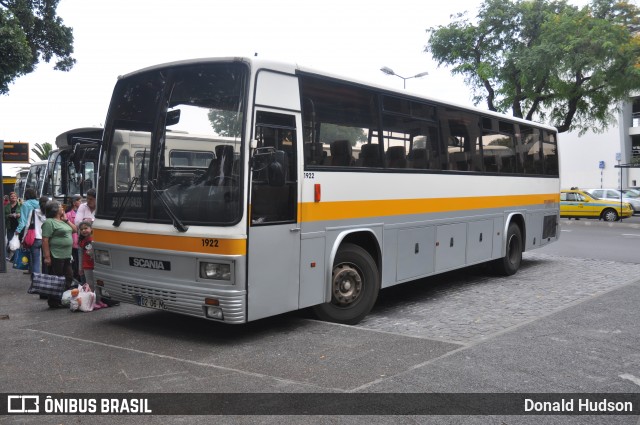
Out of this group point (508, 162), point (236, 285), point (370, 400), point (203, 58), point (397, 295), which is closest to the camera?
point (370, 400)

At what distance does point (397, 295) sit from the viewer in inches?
Answer: 424

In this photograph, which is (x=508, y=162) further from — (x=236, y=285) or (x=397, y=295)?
(x=236, y=285)

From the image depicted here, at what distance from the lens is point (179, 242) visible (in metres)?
6.83

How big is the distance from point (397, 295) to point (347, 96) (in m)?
4.03

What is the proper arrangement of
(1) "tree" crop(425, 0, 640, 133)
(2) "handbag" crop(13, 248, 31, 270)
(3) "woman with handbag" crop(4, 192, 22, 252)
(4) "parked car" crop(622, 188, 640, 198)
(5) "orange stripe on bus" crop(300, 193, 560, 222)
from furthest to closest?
(4) "parked car" crop(622, 188, 640, 198)
(1) "tree" crop(425, 0, 640, 133)
(3) "woman with handbag" crop(4, 192, 22, 252)
(2) "handbag" crop(13, 248, 31, 270)
(5) "orange stripe on bus" crop(300, 193, 560, 222)

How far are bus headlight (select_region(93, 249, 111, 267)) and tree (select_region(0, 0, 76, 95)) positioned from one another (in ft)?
34.8

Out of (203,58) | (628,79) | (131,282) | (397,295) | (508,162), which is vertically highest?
(628,79)

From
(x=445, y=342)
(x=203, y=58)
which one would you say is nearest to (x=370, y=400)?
(x=445, y=342)

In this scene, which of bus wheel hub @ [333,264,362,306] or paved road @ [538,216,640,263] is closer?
bus wheel hub @ [333,264,362,306]

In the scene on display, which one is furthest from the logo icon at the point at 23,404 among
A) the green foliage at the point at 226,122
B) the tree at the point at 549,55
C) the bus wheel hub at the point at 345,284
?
the tree at the point at 549,55

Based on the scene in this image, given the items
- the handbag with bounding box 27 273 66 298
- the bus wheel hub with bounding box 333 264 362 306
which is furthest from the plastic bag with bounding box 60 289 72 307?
the bus wheel hub with bounding box 333 264 362 306

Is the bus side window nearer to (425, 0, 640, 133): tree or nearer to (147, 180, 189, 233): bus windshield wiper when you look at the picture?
(147, 180, 189, 233): bus windshield wiper

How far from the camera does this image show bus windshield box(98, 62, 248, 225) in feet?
22.1

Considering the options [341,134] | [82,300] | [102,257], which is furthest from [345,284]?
[82,300]
